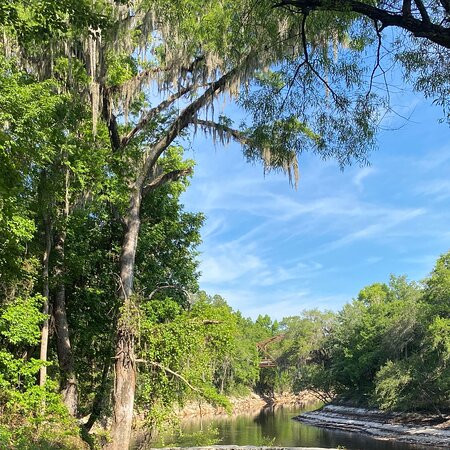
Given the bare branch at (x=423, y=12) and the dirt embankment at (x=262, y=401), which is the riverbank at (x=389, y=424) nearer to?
the dirt embankment at (x=262, y=401)

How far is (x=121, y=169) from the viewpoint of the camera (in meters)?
11.2

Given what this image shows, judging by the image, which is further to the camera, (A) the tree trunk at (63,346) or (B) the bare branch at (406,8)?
(A) the tree trunk at (63,346)

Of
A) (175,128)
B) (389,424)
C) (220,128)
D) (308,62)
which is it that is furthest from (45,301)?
(389,424)

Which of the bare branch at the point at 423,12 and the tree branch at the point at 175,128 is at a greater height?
the tree branch at the point at 175,128

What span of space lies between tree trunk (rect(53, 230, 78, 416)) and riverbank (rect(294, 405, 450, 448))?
2002cm

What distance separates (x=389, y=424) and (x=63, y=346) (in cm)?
2582

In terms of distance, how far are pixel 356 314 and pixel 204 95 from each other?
36.4m

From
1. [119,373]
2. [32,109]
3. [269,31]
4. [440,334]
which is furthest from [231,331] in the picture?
[440,334]

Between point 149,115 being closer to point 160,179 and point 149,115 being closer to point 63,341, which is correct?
point 160,179

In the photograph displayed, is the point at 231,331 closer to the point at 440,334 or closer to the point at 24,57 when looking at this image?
the point at 24,57

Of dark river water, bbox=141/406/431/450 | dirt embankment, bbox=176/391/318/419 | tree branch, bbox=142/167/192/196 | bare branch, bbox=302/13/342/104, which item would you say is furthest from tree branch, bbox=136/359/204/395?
dirt embankment, bbox=176/391/318/419

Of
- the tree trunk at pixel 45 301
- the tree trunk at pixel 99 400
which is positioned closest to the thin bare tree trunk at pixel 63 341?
the tree trunk at pixel 45 301

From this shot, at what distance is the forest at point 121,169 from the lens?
530cm

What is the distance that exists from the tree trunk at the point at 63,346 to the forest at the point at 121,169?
4cm
